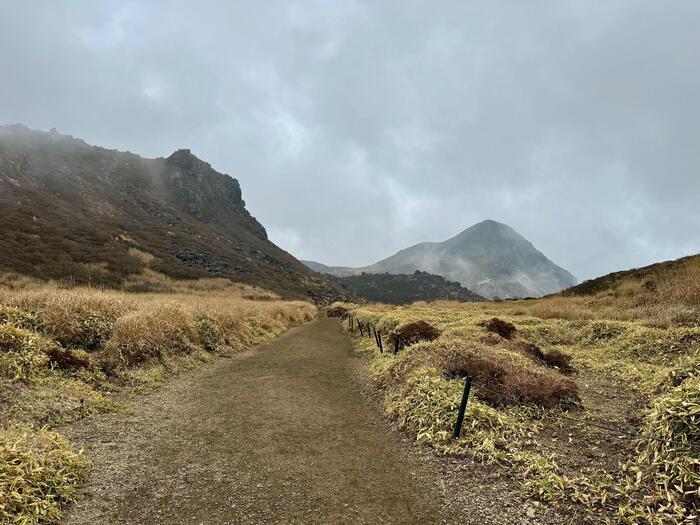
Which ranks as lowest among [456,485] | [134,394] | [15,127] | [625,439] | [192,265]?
[134,394]

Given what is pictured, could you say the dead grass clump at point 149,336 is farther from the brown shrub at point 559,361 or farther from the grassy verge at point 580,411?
the brown shrub at point 559,361

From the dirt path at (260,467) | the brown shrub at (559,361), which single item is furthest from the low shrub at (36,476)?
the brown shrub at (559,361)

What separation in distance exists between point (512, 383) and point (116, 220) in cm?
7731

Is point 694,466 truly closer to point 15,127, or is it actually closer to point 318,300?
point 318,300

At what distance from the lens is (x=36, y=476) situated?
5.12 metres

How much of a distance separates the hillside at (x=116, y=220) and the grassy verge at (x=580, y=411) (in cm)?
3594

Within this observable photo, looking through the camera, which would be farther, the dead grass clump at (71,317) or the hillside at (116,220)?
the hillside at (116,220)

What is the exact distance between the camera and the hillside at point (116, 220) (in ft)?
138

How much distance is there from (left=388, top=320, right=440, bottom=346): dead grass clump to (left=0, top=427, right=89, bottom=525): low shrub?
12.2 meters

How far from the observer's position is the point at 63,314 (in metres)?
12.6

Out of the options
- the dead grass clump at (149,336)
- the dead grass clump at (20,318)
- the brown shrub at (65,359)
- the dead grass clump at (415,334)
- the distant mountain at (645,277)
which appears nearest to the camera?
the brown shrub at (65,359)

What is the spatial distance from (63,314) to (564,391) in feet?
50.7

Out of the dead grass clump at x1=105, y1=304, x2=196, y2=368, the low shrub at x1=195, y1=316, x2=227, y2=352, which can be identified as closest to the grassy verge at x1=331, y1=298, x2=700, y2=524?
the low shrub at x1=195, y1=316, x2=227, y2=352

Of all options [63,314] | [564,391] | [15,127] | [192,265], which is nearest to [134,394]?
[63,314]
